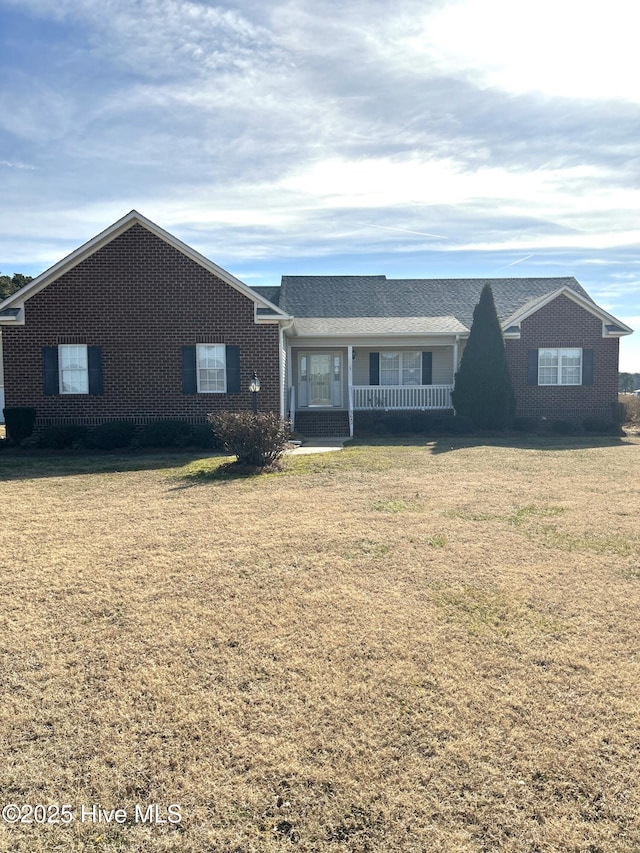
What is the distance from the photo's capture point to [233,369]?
52.4ft

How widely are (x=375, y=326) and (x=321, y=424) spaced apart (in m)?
3.89

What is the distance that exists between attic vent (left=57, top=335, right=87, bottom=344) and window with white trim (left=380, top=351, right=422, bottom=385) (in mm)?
10038

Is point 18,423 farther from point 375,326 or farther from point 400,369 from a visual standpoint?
point 400,369

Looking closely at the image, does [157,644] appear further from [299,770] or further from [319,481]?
[319,481]

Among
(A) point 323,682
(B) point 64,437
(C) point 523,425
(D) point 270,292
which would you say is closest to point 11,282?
(D) point 270,292

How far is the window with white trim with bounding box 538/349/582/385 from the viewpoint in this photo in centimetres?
1991

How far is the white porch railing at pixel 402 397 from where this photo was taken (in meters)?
19.4

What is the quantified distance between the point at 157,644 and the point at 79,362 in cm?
1321

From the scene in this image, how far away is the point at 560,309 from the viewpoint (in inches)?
778

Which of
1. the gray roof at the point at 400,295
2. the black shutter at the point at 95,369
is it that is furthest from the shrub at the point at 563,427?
the black shutter at the point at 95,369

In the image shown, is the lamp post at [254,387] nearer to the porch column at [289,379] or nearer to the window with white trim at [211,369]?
the window with white trim at [211,369]

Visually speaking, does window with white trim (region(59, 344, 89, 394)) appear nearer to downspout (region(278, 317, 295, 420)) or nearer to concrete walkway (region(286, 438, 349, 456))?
downspout (region(278, 317, 295, 420))

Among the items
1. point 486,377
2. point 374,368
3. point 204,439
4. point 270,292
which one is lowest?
point 204,439

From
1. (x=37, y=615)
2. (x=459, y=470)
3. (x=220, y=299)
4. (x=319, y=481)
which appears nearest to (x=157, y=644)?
(x=37, y=615)
